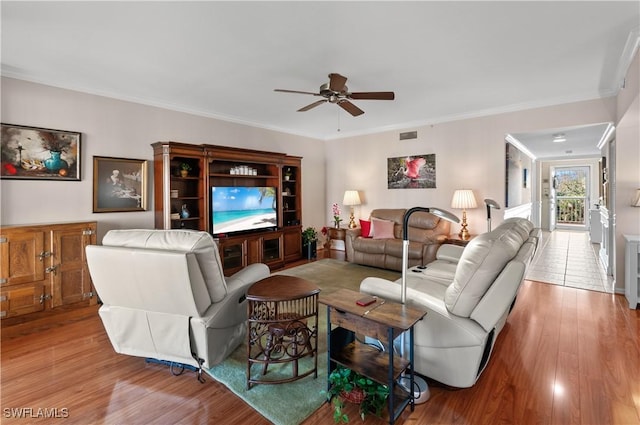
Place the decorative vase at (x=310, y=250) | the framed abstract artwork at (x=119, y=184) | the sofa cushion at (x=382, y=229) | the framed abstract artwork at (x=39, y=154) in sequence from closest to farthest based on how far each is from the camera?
the framed abstract artwork at (x=39, y=154)
the framed abstract artwork at (x=119, y=184)
the sofa cushion at (x=382, y=229)
the decorative vase at (x=310, y=250)

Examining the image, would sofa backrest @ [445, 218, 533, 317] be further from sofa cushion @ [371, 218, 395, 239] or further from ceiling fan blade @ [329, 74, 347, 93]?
sofa cushion @ [371, 218, 395, 239]

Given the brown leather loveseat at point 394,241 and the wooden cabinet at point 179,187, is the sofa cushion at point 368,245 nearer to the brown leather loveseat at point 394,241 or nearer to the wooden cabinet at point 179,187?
the brown leather loveseat at point 394,241

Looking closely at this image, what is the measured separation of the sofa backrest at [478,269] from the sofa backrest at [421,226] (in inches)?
115

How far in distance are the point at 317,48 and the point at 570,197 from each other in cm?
1059

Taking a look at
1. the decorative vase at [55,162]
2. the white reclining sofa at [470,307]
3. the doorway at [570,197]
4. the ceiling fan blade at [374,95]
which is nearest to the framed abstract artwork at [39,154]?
the decorative vase at [55,162]

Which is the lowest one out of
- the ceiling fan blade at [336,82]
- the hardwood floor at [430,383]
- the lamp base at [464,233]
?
the hardwood floor at [430,383]

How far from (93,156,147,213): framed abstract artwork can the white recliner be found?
1960mm

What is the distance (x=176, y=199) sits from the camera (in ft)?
14.6

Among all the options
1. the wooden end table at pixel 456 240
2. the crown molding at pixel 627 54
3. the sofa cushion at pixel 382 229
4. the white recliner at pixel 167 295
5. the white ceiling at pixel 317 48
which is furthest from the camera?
the sofa cushion at pixel 382 229

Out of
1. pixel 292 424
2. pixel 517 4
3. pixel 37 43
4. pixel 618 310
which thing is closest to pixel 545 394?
pixel 292 424

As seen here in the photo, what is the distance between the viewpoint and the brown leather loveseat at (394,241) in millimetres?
4711

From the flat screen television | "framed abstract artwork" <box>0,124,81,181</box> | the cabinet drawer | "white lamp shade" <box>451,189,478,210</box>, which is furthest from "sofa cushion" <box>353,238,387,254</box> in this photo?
"framed abstract artwork" <box>0,124,81,181</box>

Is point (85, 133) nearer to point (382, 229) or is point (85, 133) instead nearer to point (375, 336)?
point (375, 336)

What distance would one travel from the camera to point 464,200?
4785mm
